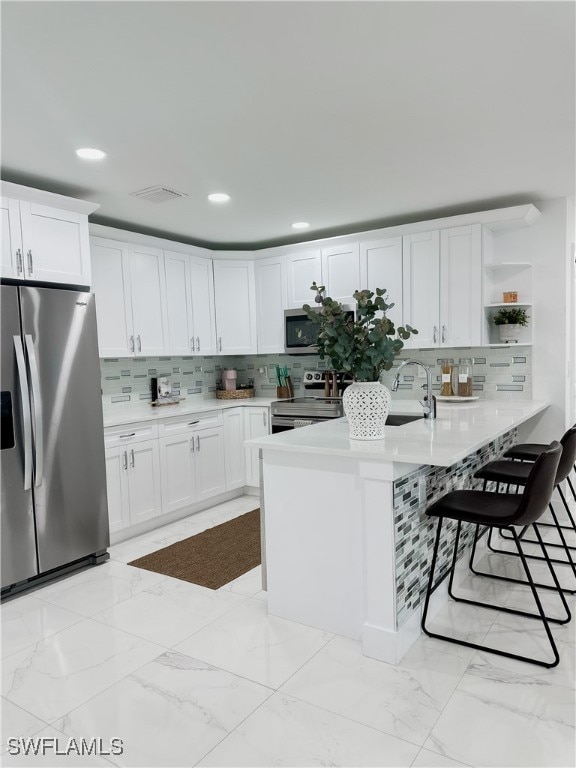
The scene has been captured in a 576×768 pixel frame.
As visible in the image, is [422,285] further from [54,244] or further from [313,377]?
[54,244]

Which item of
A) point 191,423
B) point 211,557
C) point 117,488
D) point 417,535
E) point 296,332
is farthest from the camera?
point 296,332

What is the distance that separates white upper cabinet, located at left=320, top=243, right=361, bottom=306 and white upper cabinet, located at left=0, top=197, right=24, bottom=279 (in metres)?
2.63

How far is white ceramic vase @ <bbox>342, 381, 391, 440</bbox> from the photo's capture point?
2.61 m

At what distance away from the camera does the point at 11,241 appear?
10.1 ft

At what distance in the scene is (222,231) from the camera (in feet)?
15.9

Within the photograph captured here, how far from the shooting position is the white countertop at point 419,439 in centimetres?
225

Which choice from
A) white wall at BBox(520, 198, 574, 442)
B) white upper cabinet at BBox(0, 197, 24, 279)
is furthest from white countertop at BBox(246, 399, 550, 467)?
white upper cabinet at BBox(0, 197, 24, 279)

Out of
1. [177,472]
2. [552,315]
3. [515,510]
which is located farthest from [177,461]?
[552,315]

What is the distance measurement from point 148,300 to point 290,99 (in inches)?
98.8

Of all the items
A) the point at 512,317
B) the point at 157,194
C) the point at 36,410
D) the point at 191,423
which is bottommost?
the point at 191,423

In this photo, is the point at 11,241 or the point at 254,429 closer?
the point at 11,241

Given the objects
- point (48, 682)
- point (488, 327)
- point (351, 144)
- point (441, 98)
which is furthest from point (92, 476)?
point (488, 327)

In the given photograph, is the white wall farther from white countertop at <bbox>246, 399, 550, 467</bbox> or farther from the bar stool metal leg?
the bar stool metal leg

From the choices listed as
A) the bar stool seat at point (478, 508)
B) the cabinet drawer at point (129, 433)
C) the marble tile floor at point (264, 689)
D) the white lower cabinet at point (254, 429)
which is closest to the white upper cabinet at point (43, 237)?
the cabinet drawer at point (129, 433)
